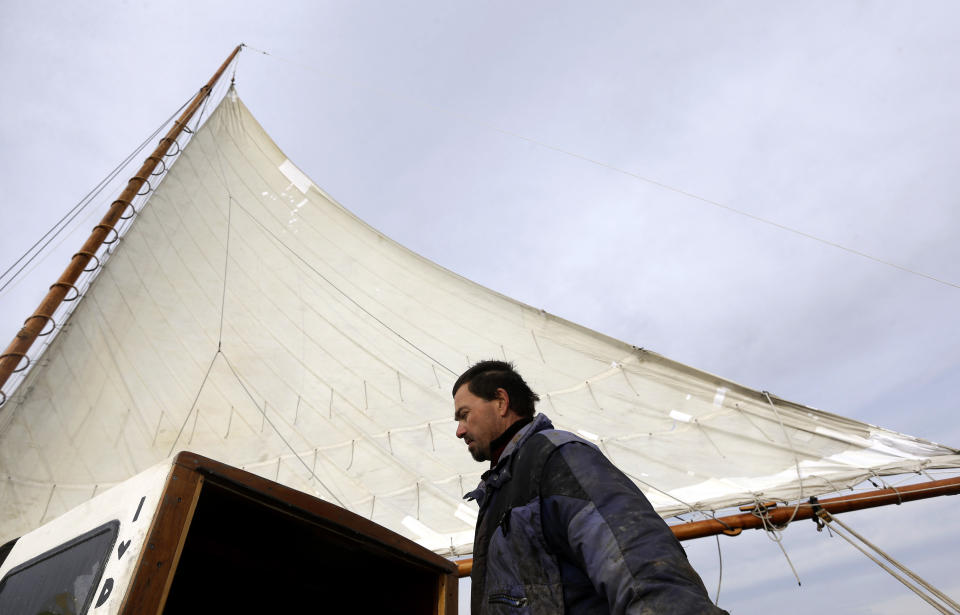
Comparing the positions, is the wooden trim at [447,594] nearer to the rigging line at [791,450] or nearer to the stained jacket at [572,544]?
the stained jacket at [572,544]

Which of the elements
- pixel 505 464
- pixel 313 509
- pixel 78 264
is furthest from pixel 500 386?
pixel 78 264

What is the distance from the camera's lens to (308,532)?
180cm

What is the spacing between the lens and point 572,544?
1.05m

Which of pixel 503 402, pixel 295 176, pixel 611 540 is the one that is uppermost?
pixel 295 176

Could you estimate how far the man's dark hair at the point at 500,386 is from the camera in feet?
5.42

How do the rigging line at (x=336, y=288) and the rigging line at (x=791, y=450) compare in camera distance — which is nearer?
the rigging line at (x=791, y=450)

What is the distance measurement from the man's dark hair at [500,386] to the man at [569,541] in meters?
0.22

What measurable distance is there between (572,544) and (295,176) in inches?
283

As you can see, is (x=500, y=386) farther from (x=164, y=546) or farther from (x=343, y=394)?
(x=343, y=394)

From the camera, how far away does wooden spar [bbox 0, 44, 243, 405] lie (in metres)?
4.66

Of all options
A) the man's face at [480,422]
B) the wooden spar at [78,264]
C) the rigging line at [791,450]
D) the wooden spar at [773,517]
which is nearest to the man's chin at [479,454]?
the man's face at [480,422]

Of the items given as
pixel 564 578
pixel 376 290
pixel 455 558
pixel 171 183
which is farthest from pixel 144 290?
pixel 564 578

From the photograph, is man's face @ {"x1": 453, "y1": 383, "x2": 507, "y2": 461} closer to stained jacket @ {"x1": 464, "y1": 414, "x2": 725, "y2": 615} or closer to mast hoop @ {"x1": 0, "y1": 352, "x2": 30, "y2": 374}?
stained jacket @ {"x1": 464, "y1": 414, "x2": 725, "y2": 615}

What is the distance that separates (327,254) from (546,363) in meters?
2.87
